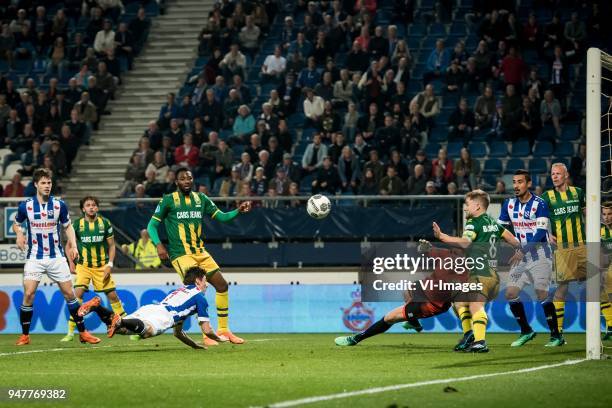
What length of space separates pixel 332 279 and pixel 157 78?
1094 cm

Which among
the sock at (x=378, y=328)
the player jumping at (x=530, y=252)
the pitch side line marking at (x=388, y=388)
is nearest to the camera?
the pitch side line marking at (x=388, y=388)

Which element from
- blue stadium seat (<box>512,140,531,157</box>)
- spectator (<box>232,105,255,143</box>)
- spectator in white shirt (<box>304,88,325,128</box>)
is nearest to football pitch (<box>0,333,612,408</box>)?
blue stadium seat (<box>512,140,531,157</box>)

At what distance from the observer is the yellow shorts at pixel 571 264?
15.2 meters

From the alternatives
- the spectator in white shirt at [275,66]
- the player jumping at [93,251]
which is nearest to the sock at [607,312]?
the player jumping at [93,251]

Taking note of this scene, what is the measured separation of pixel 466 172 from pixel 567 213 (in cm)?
670

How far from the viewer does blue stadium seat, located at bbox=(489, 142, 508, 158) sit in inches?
929

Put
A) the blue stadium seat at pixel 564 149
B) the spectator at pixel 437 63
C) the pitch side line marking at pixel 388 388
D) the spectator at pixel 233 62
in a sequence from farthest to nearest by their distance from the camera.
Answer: the spectator at pixel 233 62 < the spectator at pixel 437 63 < the blue stadium seat at pixel 564 149 < the pitch side line marking at pixel 388 388

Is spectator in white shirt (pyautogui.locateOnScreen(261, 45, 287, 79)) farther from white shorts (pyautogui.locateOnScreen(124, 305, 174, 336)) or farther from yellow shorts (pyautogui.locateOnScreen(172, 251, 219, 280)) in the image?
white shorts (pyautogui.locateOnScreen(124, 305, 174, 336))

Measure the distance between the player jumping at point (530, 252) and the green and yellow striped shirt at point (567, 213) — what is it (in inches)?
18.9

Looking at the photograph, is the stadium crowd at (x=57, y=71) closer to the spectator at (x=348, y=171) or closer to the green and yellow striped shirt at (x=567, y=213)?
the spectator at (x=348, y=171)

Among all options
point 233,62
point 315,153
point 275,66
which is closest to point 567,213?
point 315,153

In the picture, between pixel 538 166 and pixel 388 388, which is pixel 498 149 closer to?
pixel 538 166

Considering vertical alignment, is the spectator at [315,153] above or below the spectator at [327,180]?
above

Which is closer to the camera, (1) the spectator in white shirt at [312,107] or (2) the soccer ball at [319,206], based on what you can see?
(2) the soccer ball at [319,206]
